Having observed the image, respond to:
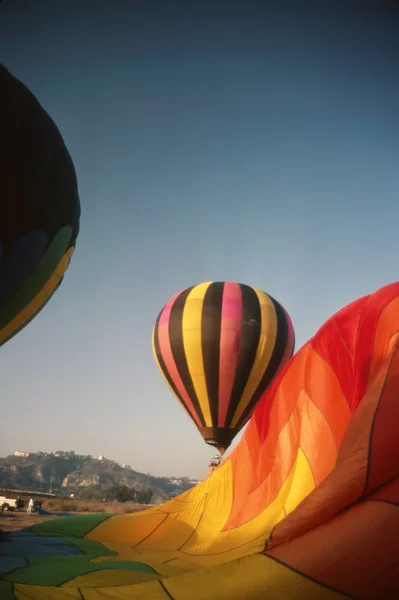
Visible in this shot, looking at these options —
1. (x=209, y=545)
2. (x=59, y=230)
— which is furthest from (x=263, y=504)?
(x=59, y=230)

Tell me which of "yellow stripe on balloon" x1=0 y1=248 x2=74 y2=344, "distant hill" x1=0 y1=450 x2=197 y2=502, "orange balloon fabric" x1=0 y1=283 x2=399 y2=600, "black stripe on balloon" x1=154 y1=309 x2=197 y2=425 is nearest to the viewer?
"orange balloon fabric" x1=0 y1=283 x2=399 y2=600

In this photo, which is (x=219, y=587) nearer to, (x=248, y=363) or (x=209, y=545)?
(x=209, y=545)

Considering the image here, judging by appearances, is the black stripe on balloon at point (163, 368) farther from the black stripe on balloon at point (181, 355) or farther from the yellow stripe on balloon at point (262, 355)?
the yellow stripe on balloon at point (262, 355)

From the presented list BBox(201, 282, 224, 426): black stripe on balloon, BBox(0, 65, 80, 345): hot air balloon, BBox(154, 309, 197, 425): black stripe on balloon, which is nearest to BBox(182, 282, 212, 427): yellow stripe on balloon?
BBox(201, 282, 224, 426): black stripe on balloon

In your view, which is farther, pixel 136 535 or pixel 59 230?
pixel 59 230

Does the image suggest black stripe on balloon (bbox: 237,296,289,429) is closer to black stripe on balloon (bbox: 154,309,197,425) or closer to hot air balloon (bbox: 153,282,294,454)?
hot air balloon (bbox: 153,282,294,454)

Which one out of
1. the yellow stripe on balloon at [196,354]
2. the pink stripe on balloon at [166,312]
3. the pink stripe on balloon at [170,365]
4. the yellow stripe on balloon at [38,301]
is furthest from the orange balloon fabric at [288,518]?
the pink stripe on balloon at [166,312]

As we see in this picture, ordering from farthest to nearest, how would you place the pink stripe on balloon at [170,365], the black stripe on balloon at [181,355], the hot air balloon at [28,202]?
the pink stripe on balloon at [170,365]
the black stripe on balloon at [181,355]
the hot air balloon at [28,202]
